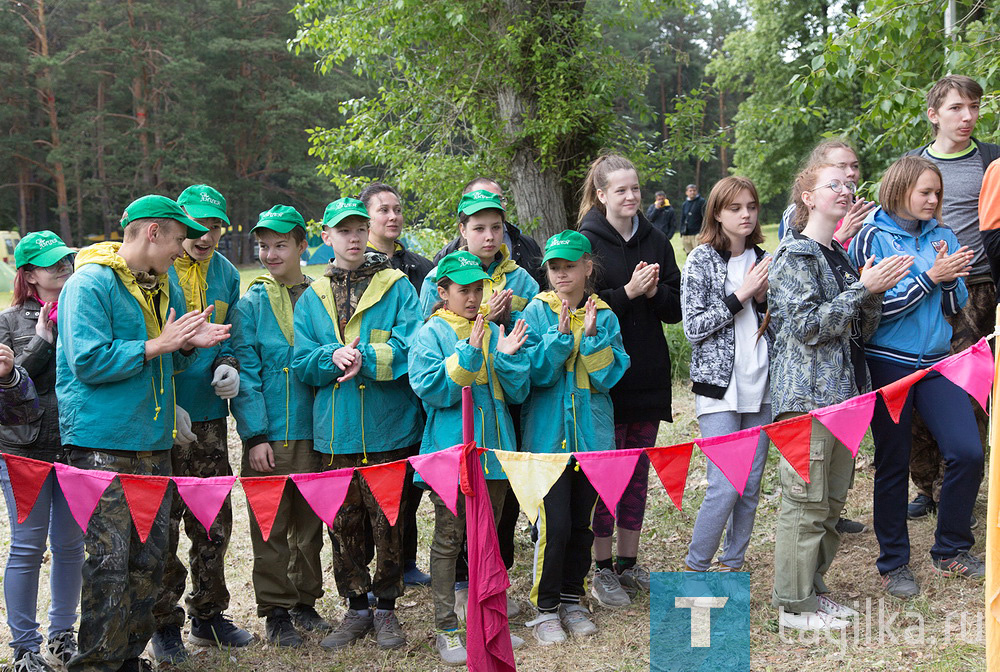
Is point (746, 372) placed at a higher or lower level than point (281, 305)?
lower

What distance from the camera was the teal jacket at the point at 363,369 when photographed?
169 inches

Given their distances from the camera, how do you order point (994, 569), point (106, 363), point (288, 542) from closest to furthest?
point (994, 569), point (106, 363), point (288, 542)

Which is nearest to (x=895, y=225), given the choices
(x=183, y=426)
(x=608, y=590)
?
(x=608, y=590)

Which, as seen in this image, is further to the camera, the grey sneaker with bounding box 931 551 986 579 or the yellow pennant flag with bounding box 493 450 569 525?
the grey sneaker with bounding box 931 551 986 579

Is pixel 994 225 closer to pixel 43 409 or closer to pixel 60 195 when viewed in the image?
pixel 43 409

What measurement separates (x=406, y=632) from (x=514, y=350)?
1622mm

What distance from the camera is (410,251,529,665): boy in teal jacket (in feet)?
13.5

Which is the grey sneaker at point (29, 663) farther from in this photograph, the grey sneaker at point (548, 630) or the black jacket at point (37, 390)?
the grey sneaker at point (548, 630)

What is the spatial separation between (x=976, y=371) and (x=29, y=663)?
4356 mm

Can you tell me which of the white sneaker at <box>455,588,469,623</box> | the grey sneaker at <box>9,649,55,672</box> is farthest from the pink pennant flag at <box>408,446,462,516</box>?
the grey sneaker at <box>9,649,55,672</box>

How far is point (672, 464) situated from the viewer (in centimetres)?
393

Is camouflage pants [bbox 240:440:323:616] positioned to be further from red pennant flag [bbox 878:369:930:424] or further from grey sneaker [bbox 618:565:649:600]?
red pennant flag [bbox 878:369:930:424]

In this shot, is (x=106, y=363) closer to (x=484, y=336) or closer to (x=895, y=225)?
(x=484, y=336)

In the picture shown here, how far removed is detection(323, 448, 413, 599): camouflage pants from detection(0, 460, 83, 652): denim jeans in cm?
120
